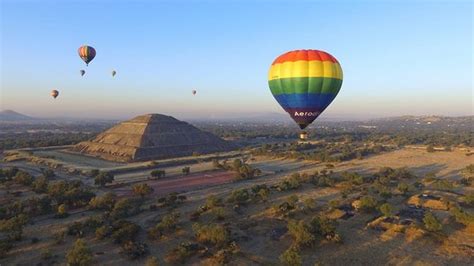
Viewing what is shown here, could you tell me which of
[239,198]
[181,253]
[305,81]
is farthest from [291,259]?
[239,198]

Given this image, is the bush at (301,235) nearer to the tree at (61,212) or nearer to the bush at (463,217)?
the bush at (463,217)

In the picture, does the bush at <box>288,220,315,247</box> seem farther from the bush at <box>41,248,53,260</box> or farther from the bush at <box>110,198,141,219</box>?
the bush at <box>41,248,53,260</box>

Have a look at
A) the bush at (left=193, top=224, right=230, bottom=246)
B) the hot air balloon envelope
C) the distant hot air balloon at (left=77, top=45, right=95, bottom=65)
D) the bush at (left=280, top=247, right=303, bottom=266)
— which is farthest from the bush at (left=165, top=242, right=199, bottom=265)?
the distant hot air balloon at (left=77, top=45, right=95, bottom=65)

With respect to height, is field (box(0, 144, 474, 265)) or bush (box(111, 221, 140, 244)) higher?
bush (box(111, 221, 140, 244))

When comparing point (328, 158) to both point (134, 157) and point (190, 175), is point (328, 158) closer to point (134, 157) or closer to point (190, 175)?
point (190, 175)

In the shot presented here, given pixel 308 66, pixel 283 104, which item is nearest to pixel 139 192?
pixel 283 104

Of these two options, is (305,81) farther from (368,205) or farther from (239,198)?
(239,198)

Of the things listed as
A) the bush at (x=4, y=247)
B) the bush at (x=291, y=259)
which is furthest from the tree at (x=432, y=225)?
the bush at (x=4, y=247)
